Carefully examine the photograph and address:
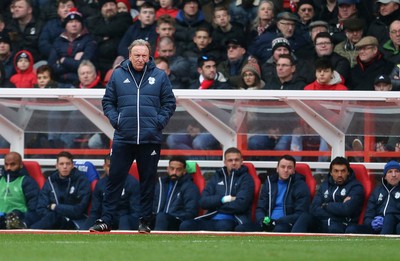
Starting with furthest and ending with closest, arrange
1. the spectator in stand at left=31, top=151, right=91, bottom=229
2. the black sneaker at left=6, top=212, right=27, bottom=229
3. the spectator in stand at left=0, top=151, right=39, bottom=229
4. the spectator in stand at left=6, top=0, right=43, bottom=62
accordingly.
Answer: the spectator in stand at left=6, top=0, right=43, bottom=62 < the spectator in stand at left=0, top=151, right=39, bottom=229 < the spectator in stand at left=31, top=151, right=91, bottom=229 < the black sneaker at left=6, top=212, right=27, bottom=229

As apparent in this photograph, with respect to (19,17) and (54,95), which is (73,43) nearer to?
(19,17)

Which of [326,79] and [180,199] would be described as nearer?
[180,199]

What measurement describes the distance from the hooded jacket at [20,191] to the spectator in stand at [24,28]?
417 centimetres

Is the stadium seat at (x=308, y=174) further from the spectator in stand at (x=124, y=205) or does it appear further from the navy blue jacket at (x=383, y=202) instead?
the spectator in stand at (x=124, y=205)

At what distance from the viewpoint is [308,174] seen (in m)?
17.5

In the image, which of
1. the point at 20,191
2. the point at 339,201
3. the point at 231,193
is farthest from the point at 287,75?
the point at 20,191

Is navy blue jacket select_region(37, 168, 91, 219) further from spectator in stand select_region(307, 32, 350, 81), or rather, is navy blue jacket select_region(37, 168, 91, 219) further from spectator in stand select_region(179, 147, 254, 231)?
spectator in stand select_region(307, 32, 350, 81)

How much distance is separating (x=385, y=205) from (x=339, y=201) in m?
0.64

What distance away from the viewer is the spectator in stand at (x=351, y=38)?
61.7ft

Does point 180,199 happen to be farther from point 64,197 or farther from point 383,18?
point 383,18

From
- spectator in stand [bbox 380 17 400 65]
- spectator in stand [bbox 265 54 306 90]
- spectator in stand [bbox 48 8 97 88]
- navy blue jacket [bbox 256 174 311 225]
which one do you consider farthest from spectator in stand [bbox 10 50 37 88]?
spectator in stand [bbox 380 17 400 65]

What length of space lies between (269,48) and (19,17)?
4.83 meters

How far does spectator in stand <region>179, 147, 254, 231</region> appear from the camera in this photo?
1714 centimetres

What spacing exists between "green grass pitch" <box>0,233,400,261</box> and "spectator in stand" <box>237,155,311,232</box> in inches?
93.4
